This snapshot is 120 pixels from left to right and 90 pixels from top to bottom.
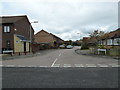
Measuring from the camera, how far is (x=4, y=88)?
15.8 ft

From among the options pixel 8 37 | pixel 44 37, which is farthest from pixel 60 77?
pixel 44 37

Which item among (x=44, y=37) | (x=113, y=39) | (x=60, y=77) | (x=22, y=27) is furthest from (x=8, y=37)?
(x=44, y=37)

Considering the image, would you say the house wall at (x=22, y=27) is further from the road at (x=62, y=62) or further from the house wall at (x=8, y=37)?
the road at (x=62, y=62)

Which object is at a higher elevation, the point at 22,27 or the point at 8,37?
the point at 22,27

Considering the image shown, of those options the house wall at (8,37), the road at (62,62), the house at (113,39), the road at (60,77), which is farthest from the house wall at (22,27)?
the house at (113,39)

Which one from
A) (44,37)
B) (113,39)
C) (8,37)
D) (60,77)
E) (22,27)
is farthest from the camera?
(44,37)

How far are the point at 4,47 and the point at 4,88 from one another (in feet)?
65.4

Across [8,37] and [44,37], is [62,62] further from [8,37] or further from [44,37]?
[44,37]

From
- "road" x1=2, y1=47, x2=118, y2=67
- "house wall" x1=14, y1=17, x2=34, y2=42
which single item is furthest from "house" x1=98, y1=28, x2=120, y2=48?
"house wall" x1=14, y1=17, x2=34, y2=42

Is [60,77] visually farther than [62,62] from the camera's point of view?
No

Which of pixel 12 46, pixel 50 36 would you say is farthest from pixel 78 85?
pixel 50 36

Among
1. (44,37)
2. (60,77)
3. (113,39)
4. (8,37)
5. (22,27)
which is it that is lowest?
(60,77)

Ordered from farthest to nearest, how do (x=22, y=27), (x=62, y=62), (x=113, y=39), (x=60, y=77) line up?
(x=113, y=39) < (x=22, y=27) < (x=62, y=62) < (x=60, y=77)

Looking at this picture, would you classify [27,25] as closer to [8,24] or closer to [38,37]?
[8,24]
